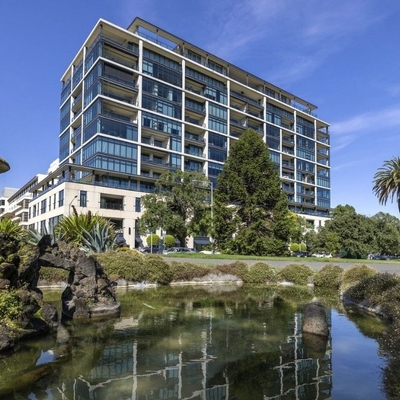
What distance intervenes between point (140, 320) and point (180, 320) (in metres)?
1.47

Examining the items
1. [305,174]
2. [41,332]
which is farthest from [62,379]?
[305,174]

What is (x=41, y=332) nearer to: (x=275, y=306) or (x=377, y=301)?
(x=275, y=306)

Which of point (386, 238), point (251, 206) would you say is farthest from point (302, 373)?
point (386, 238)

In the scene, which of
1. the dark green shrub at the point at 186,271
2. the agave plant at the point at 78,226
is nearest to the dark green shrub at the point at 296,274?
the dark green shrub at the point at 186,271

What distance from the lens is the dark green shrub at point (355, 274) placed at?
2114 cm

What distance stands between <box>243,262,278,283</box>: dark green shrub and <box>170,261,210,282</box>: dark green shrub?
10.5 feet

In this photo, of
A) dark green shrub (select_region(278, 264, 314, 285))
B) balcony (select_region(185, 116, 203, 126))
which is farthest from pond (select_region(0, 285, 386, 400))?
balcony (select_region(185, 116, 203, 126))

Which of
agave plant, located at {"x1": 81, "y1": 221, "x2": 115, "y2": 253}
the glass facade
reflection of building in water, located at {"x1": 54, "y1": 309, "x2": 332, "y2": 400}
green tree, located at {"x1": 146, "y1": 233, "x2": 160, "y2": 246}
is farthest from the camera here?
the glass facade

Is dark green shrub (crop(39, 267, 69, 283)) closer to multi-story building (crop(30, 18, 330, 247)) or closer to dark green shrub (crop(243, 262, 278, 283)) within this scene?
dark green shrub (crop(243, 262, 278, 283))

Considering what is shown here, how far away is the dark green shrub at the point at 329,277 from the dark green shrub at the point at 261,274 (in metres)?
3.04

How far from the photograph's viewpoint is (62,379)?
25.1 ft

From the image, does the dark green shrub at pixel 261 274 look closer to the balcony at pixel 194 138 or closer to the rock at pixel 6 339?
the rock at pixel 6 339

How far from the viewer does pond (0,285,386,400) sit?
7.20 meters

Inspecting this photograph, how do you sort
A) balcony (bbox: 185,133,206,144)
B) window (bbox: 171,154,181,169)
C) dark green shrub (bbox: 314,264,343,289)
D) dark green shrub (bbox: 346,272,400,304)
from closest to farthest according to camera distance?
dark green shrub (bbox: 346,272,400,304) < dark green shrub (bbox: 314,264,343,289) < window (bbox: 171,154,181,169) < balcony (bbox: 185,133,206,144)
